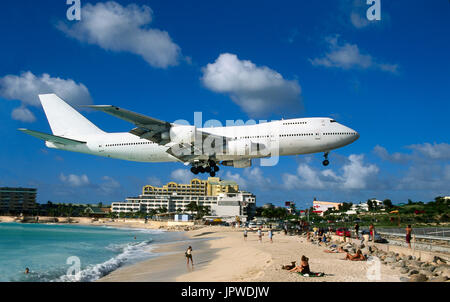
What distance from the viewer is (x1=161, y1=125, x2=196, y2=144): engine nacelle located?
96.4 ft

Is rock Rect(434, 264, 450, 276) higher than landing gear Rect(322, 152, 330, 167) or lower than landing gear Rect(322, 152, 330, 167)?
lower

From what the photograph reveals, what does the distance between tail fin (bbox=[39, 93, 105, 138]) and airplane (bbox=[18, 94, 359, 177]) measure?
285 cm

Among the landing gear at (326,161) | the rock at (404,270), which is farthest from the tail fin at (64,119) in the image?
the rock at (404,270)

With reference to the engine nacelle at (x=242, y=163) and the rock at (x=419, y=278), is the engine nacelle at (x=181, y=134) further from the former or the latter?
the rock at (x=419, y=278)

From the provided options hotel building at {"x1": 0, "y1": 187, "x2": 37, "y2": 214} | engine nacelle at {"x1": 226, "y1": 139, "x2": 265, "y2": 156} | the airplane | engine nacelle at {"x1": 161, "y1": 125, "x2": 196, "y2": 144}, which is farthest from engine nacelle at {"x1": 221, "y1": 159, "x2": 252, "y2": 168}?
hotel building at {"x1": 0, "y1": 187, "x2": 37, "y2": 214}

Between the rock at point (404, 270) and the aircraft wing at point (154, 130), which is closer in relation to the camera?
the rock at point (404, 270)

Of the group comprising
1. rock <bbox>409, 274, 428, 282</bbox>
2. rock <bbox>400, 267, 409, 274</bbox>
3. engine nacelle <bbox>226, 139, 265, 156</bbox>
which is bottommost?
rock <bbox>400, 267, 409, 274</bbox>

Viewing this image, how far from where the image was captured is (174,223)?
132 m

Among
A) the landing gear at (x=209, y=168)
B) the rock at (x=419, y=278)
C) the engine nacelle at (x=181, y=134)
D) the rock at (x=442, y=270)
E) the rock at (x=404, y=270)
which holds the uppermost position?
the engine nacelle at (x=181, y=134)

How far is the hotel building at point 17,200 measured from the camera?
188m

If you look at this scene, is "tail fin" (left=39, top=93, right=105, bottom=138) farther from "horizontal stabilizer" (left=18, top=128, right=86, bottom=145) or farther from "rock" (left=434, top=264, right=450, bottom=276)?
"rock" (left=434, top=264, right=450, bottom=276)

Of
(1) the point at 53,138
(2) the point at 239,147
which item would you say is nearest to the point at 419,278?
(2) the point at 239,147

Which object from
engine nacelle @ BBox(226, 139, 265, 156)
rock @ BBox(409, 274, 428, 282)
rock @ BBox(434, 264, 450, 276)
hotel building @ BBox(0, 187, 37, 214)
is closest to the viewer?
rock @ BBox(409, 274, 428, 282)
